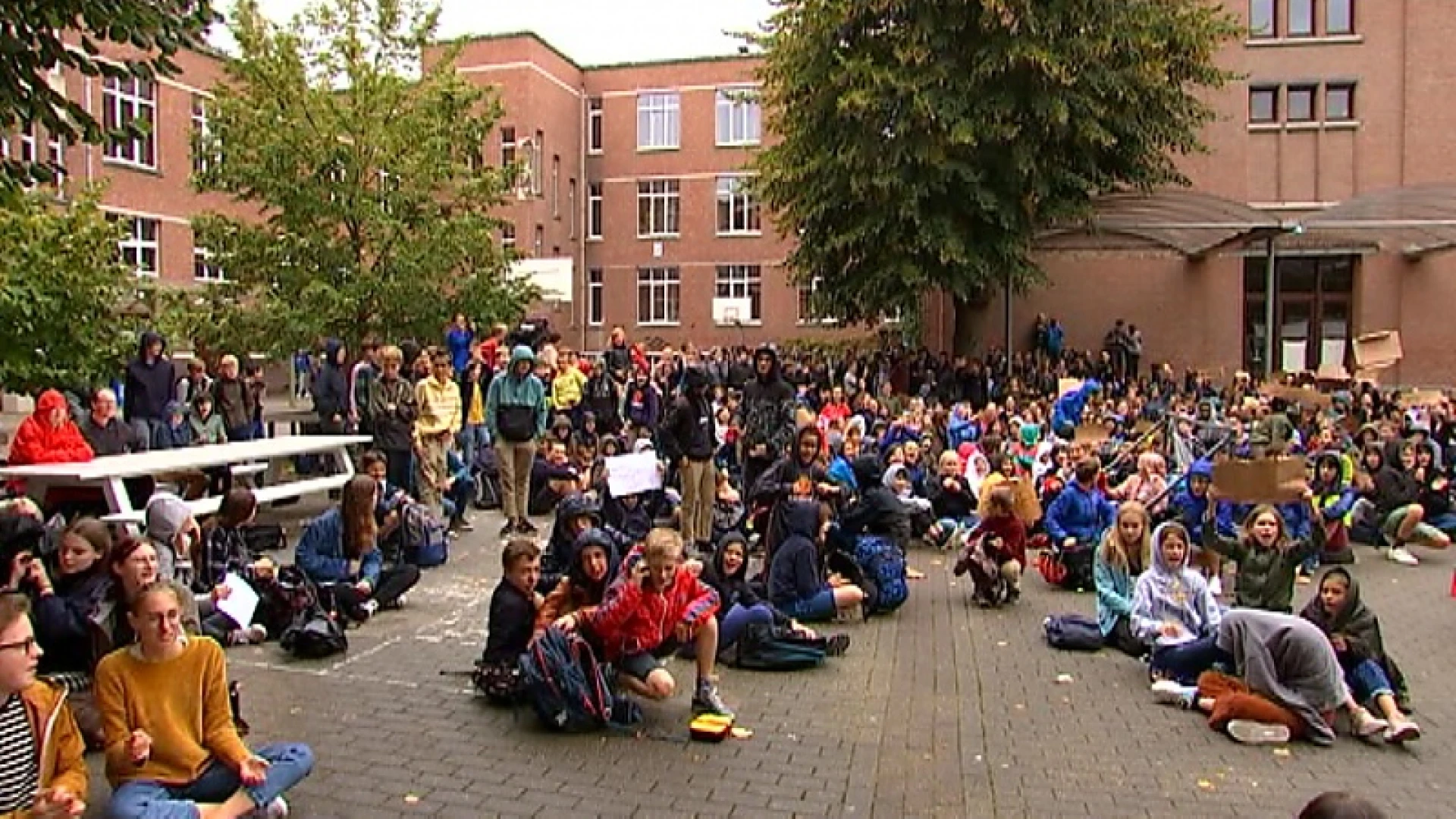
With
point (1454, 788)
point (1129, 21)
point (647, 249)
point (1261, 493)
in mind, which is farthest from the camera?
point (647, 249)

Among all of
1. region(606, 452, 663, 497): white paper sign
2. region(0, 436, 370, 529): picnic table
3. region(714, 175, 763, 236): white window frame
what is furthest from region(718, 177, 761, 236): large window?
region(606, 452, 663, 497): white paper sign

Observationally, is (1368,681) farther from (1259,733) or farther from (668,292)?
(668,292)

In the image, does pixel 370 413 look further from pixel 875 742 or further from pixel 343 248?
pixel 875 742

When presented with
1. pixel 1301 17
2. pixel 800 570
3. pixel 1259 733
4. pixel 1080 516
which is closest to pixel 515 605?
pixel 800 570

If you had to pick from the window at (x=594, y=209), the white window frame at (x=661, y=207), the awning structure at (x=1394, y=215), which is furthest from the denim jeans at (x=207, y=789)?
the window at (x=594, y=209)

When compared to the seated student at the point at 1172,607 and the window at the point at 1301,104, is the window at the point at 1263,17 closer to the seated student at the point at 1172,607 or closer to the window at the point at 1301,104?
the window at the point at 1301,104

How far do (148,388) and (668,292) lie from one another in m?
39.8

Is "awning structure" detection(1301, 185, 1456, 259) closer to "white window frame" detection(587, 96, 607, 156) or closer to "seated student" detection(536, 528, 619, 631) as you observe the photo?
"seated student" detection(536, 528, 619, 631)

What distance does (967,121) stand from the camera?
2458cm

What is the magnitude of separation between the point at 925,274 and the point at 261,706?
20420mm

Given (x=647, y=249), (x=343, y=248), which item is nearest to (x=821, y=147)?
(x=343, y=248)

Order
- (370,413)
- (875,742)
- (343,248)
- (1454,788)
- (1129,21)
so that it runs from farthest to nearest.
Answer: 1. (1129,21)
2. (343,248)
3. (370,413)
4. (875,742)
5. (1454,788)

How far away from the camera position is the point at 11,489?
9.85m

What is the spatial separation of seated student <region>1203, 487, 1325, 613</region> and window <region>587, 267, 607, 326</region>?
4538 cm
